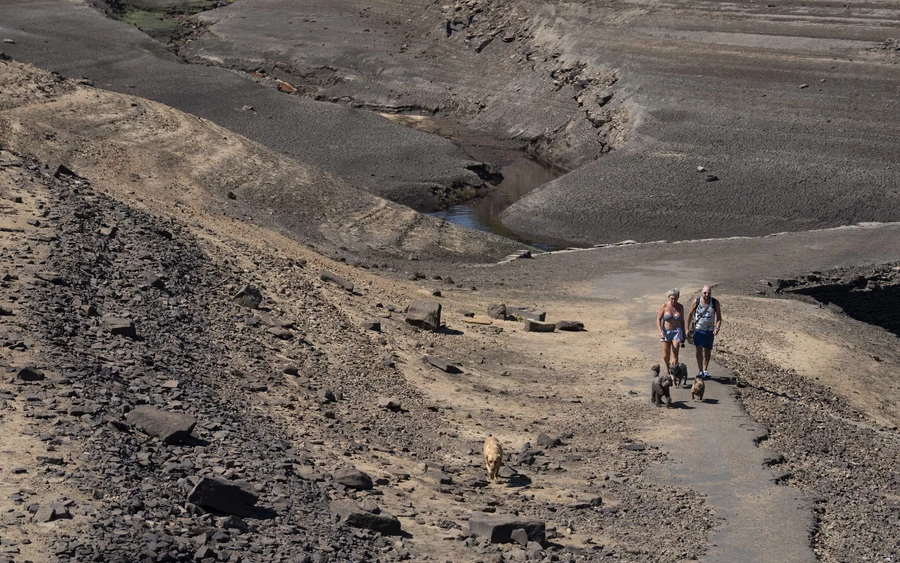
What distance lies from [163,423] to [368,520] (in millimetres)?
2247

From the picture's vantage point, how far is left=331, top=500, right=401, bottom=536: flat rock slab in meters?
10.7

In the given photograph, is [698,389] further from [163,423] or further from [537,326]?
[163,423]

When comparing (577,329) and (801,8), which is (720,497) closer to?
(577,329)

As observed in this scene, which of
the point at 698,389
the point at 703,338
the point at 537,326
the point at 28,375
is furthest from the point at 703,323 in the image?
the point at 28,375

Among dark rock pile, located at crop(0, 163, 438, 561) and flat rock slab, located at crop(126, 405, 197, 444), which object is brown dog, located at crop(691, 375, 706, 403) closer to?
dark rock pile, located at crop(0, 163, 438, 561)

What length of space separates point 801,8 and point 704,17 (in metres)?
3.98

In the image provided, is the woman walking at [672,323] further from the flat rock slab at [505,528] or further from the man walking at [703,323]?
the flat rock slab at [505,528]

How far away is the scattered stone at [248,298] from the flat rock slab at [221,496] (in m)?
7.67

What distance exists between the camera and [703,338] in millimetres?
17000

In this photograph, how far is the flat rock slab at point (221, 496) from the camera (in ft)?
32.5

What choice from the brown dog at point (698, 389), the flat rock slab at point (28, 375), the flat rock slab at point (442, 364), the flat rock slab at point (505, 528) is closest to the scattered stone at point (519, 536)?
the flat rock slab at point (505, 528)

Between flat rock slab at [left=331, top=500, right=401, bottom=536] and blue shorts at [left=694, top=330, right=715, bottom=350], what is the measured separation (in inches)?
295

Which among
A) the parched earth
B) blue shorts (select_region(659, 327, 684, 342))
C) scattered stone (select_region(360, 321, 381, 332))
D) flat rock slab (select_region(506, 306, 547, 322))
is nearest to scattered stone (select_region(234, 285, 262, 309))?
the parched earth

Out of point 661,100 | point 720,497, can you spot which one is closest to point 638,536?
point 720,497
